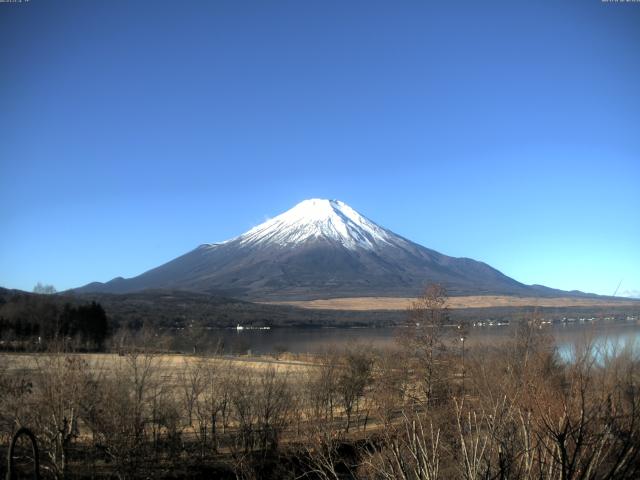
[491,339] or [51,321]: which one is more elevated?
[51,321]

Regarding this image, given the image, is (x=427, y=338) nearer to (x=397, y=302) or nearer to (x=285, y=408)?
(x=285, y=408)

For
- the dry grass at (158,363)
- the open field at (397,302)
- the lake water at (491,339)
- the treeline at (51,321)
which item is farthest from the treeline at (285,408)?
the open field at (397,302)

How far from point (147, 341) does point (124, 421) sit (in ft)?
27.2

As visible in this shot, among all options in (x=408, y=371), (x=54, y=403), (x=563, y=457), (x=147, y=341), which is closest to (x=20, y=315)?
(x=147, y=341)

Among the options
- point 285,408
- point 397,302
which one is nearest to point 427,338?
point 285,408

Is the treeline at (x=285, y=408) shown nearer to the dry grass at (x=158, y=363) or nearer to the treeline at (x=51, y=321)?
the dry grass at (x=158, y=363)

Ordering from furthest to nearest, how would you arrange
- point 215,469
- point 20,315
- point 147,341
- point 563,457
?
point 20,315
point 147,341
point 215,469
point 563,457

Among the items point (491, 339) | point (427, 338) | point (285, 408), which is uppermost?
point (427, 338)

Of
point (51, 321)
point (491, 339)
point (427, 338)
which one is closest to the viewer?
point (427, 338)

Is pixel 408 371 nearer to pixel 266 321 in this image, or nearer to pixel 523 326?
pixel 523 326

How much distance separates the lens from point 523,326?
29094mm

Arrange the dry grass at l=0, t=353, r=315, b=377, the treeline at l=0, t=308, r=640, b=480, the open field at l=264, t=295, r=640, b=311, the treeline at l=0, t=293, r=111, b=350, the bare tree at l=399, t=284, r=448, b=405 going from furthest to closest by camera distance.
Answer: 1. the open field at l=264, t=295, r=640, b=311
2. the treeline at l=0, t=293, r=111, b=350
3. the bare tree at l=399, t=284, r=448, b=405
4. the dry grass at l=0, t=353, r=315, b=377
5. the treeline at l=0, t=308, r=640, b=480

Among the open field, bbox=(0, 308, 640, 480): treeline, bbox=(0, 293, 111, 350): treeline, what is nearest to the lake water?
bbox=(0, 308, 640, 480): treeline

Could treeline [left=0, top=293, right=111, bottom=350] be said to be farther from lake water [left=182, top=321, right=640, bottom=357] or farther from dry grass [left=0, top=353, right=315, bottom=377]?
dry grass [left=0, top=353, right=315, bottom=377]
